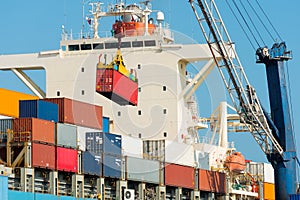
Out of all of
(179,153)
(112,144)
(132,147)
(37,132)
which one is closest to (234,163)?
(179,153)

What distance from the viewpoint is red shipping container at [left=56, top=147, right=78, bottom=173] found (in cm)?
4091

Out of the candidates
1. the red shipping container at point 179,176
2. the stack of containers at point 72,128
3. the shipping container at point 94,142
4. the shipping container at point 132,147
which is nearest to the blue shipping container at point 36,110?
the stack of containers at point 72,128

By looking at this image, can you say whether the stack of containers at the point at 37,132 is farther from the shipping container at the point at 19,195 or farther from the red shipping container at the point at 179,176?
the red shipping container at the point at 179,176

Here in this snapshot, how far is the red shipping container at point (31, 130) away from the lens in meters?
39.5

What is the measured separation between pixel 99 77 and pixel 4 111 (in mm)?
4627

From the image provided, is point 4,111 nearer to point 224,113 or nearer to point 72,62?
point 72,62

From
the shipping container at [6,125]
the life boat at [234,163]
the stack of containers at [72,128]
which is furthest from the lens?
the life boat at [234,163]

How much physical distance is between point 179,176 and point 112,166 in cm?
654

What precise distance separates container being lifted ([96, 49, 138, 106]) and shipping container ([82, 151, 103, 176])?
3.03 m

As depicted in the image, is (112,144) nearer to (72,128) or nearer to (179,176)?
(72,128)

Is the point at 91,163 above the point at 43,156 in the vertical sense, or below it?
below

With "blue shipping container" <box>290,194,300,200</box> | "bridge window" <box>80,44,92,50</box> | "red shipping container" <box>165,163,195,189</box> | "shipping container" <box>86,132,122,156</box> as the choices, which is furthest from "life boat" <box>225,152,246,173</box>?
"shipping container" <box>86,132,122,156</box>

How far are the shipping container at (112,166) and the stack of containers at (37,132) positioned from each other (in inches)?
127

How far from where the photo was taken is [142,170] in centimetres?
4672
